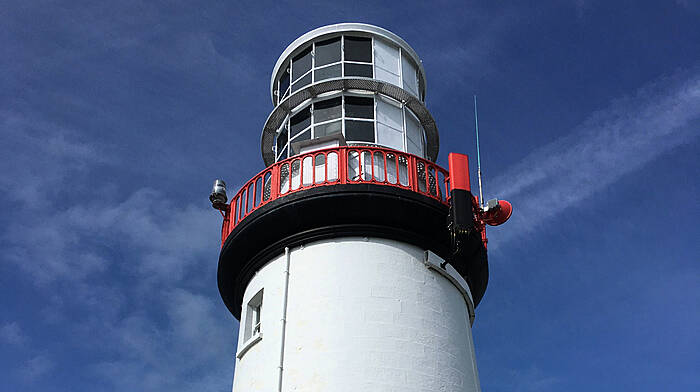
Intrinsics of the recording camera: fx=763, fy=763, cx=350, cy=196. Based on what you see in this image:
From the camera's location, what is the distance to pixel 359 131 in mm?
17234

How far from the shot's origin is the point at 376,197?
1495 centimetres

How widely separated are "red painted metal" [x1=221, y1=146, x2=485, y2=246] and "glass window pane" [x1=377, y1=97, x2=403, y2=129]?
175cm

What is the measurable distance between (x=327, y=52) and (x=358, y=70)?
1073 mm

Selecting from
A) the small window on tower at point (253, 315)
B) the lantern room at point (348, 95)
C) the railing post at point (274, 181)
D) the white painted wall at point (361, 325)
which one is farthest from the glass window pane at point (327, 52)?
the small window on tower at point (253, 315)

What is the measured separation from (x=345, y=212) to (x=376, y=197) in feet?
2.28

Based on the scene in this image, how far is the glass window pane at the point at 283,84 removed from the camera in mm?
19587

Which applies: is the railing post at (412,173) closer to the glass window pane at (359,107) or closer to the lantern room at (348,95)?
the lantern room at (348,95)

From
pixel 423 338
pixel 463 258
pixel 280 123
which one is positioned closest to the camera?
pixel 423 338

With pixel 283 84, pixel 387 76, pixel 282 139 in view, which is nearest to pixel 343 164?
pixel 282 139

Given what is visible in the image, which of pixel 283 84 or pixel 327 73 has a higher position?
pixel 283 84

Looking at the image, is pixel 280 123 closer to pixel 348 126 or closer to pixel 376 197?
pixel 348 126

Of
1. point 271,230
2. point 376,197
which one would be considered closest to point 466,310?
point 376,197

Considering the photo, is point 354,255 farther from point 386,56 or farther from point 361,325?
point 386,56

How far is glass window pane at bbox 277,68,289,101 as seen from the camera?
64.3 ft
